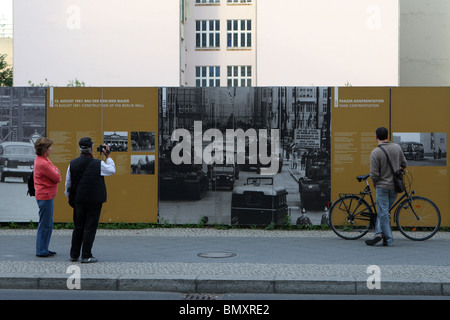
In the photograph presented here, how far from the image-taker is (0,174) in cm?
1128

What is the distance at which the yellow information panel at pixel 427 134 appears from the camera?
10750mm

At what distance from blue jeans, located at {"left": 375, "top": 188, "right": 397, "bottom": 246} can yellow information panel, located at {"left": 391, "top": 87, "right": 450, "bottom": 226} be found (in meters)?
1.58

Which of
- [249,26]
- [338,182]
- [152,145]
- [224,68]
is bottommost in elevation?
[338,182]

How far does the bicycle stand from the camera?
1000cm

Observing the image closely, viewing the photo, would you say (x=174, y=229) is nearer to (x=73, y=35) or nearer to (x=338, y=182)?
(x=338, y=182)

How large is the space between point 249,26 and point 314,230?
39.5 meters

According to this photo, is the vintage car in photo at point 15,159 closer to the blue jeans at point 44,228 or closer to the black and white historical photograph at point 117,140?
the black and white historical photograph at point 117,140

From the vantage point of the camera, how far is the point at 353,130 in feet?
35.6

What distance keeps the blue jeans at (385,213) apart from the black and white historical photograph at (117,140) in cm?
489

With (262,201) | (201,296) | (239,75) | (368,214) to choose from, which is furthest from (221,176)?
(239,75)

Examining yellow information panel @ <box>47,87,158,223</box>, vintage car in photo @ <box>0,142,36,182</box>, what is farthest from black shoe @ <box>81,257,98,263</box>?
vintage car in photo @ <box>0,142,36,182</box>

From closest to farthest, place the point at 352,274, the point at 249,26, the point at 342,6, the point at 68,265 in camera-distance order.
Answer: the point at 352,274 → the point at 68,265 → the point at 342,6 → the point at 249,26

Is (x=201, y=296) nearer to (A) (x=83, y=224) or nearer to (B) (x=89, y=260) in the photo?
(B) (x=89, y=260)

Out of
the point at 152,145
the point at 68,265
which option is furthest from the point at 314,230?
the point at 68,265
